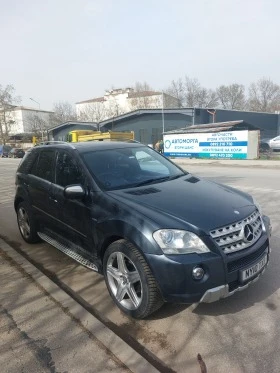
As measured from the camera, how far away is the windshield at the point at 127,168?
3760 mm

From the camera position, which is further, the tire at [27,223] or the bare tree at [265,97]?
the bare tree at [265,97]

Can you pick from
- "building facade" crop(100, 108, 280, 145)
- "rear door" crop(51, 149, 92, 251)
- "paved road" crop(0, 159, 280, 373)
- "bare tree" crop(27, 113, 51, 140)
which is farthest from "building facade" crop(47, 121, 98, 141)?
"paved road" crop(0, 159, 280, 373)

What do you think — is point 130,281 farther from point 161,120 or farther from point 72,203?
point 161,120

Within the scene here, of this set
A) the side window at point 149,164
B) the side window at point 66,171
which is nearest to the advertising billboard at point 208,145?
the side window at point 149,164

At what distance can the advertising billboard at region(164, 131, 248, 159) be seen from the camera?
21.4m

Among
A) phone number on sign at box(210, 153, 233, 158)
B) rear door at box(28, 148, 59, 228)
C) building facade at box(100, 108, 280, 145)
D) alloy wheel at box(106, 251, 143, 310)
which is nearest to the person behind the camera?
alloy wheel at box(106, 251, 143, 310)

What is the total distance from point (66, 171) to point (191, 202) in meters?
1.77

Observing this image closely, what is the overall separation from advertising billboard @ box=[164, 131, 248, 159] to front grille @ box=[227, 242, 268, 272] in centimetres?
1893

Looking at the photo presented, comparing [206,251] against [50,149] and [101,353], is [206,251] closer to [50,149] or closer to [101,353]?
[101,353]

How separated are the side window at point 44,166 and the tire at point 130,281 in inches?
69.1

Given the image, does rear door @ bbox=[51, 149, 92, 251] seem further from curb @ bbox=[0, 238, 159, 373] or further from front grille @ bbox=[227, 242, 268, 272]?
front grille @ bbox=[227, 242, 268, 272]

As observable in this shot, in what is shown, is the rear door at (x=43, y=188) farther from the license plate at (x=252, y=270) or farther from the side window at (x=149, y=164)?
the license plate at (x=252, y=270)

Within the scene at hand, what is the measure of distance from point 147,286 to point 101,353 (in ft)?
2.14

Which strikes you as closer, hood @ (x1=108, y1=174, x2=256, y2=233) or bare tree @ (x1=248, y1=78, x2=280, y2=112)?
hood @ (x1=108, y1=174, x2=256, y2=233)
